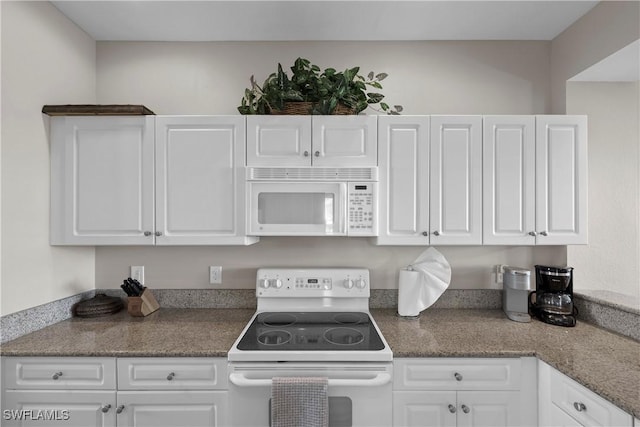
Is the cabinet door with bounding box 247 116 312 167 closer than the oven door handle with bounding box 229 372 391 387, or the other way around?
the oven door handle with bounding box 229 372 391 387

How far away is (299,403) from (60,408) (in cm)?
110

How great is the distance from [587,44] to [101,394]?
3.10 metres

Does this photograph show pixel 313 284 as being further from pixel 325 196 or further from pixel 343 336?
Answer: pixel 325 196

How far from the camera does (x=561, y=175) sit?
191 cm

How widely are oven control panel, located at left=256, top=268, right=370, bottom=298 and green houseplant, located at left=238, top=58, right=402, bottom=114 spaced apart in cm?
95

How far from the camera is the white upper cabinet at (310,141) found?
189 centimetres

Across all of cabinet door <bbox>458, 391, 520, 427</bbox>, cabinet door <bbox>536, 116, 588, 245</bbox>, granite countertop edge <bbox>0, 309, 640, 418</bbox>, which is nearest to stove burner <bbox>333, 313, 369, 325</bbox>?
granite countertop edge <bbox>0, 309, 640, 418</bbox>

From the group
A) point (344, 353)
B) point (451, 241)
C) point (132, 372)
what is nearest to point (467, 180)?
point (451, 241)

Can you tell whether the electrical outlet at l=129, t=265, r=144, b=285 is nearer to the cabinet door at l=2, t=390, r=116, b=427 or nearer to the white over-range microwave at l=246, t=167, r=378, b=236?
the cabinet door at l=2, t=390, r=116, b=427

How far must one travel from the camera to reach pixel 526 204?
1920 mm

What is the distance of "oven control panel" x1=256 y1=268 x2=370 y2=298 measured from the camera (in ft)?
6.73

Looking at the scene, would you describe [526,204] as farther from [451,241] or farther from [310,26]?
[310,26]

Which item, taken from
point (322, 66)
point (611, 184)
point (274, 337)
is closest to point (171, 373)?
point (274, 337)

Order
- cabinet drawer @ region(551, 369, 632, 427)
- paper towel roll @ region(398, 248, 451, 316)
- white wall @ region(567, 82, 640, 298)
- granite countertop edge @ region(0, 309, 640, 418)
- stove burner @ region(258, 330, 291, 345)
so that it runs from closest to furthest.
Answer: cabinet drawer @ region(551, 369, 632, 427) < granite countertop edge @ region(0, 309, 640, 418) < stove burner @ region(258, 330, 291, 345) < paper towel roll @ region(398, 248, 451, 316) < white wall @ region(567, 82, 640, 298)
